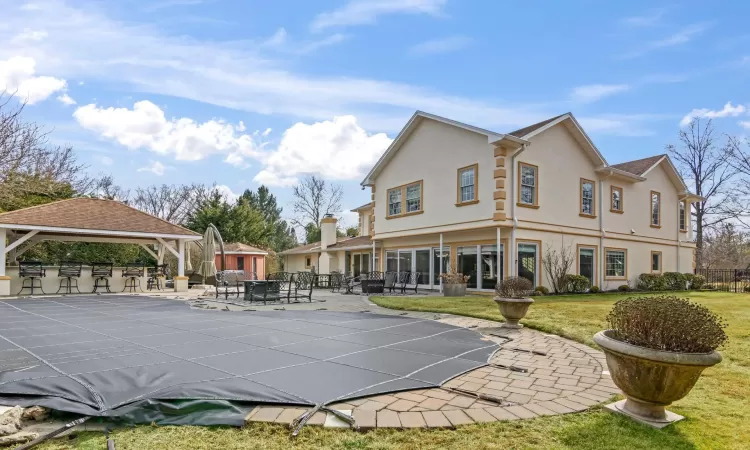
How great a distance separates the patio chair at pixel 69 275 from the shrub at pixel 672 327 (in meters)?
17.6

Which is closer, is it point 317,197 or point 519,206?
point 519,206

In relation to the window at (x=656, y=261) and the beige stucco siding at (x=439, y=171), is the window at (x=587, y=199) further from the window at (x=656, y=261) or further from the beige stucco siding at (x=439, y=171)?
the window at (x=656, y=261)

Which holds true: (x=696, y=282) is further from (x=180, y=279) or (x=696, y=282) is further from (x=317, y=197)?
(x=317, y=197)

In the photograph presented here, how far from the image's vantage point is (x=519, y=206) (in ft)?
48.0

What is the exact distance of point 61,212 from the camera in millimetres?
15891

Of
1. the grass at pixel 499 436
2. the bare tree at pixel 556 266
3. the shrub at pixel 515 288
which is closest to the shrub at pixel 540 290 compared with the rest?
the bare tree at pixel 556 266

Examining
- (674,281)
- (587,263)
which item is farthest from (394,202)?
(674,281)

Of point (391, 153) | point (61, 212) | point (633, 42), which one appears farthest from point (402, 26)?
point (61, 212)

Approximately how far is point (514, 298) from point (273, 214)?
45679 millimetres

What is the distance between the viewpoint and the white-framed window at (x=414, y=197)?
18.1 metres

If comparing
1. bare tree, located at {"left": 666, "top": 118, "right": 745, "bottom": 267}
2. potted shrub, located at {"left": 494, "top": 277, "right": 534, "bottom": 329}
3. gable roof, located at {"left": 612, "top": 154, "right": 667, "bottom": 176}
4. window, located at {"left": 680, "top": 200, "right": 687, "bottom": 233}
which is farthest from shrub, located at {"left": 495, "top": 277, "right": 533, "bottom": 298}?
bare tree, located at {"left": 666, "top": 118, "right": 745, "bottom": 267}

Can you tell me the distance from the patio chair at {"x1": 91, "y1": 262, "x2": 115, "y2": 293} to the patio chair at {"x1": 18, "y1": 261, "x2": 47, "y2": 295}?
1.52m

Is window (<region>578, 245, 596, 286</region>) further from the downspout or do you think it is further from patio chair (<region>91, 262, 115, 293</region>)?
patio chair (<region>91, 262, 115, 293</region>)

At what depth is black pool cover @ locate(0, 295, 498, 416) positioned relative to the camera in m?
3.60
